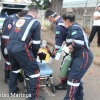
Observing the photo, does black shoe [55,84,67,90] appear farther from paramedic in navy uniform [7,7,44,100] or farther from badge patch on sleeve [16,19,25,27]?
badge patch on sleeve [16,19,25,27]

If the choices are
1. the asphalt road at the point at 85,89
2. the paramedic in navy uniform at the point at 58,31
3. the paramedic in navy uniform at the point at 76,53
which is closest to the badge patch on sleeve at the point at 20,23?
the paramedic in navy uniform at the point at 76,53

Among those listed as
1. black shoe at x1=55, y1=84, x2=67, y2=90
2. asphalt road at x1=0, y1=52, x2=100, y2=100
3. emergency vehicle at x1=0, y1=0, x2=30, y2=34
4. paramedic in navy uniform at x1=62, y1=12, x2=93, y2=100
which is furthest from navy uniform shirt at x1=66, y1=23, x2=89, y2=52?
emergency vehicle at x1=0, y1=0, x2=30, y2=34

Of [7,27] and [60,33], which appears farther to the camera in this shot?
[7,27]

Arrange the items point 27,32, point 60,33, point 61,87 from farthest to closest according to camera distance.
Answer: point 61,87 < point 60,33 < point 27,32

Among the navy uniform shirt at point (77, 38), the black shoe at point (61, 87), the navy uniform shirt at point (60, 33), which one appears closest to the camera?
the navy uniform shirt at point (77, 38)

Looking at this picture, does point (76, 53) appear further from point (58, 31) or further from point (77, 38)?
point (58, 31)

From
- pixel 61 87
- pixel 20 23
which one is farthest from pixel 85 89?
pixel 20 23

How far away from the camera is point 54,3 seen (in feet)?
44.0

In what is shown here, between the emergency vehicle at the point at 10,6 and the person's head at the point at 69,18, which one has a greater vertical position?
the person's head at the point at 69,18

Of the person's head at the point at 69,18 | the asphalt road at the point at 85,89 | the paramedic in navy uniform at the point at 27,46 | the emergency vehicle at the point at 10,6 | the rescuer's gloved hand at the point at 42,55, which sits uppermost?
the person's head at the point at 69,18

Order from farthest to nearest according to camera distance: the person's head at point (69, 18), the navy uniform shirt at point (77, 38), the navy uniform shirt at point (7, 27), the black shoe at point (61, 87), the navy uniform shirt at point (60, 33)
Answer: the black shoe at point (61, 87) → the navy uniform shirt at point (7, 27) → the navy uniform shirt at point (60, 33) → the person's head at point (69, 18) → the navy uniform shirt at point (77, 38)

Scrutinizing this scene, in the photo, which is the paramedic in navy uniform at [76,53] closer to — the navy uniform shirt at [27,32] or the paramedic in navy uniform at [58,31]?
the navy uniform shirt at [27,32]

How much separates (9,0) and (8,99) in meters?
3.07

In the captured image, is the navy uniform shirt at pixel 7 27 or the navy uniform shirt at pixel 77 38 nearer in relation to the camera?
the navy uniform shirt at pixel 77 38
